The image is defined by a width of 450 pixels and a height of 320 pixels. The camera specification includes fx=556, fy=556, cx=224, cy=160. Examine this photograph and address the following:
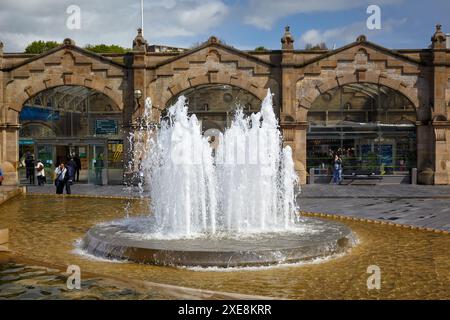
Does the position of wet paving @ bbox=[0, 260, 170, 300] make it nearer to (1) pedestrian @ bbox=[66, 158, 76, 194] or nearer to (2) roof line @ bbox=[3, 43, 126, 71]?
(1) pedestrian @ bbox=[66, 158, 76, 194]

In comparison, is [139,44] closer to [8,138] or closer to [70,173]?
[70,173]

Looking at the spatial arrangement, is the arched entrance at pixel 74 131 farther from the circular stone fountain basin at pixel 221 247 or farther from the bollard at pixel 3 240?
the bollard at pixel 3 240

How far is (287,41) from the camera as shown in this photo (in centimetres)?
2719

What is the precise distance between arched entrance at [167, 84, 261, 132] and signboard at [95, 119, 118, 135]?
11.2 feet

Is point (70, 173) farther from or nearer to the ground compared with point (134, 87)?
nearer to the ground

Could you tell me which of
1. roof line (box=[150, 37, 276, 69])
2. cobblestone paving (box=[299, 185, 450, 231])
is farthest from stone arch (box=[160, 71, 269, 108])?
cobblestone paving (box=[299, 185, 450, 231])

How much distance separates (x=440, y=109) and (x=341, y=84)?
4879mm

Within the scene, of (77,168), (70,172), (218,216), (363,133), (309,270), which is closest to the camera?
(309,270)

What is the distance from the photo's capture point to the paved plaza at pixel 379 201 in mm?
15221

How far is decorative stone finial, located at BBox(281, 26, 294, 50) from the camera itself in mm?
27125

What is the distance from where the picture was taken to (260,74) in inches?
1085

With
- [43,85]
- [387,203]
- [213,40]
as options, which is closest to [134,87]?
[213,40]

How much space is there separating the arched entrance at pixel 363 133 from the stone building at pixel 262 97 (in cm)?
5

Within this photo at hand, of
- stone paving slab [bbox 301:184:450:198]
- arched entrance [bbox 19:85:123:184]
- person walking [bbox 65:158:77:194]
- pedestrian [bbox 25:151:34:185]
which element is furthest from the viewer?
arched entrance [bbox 19:85:123:184]
